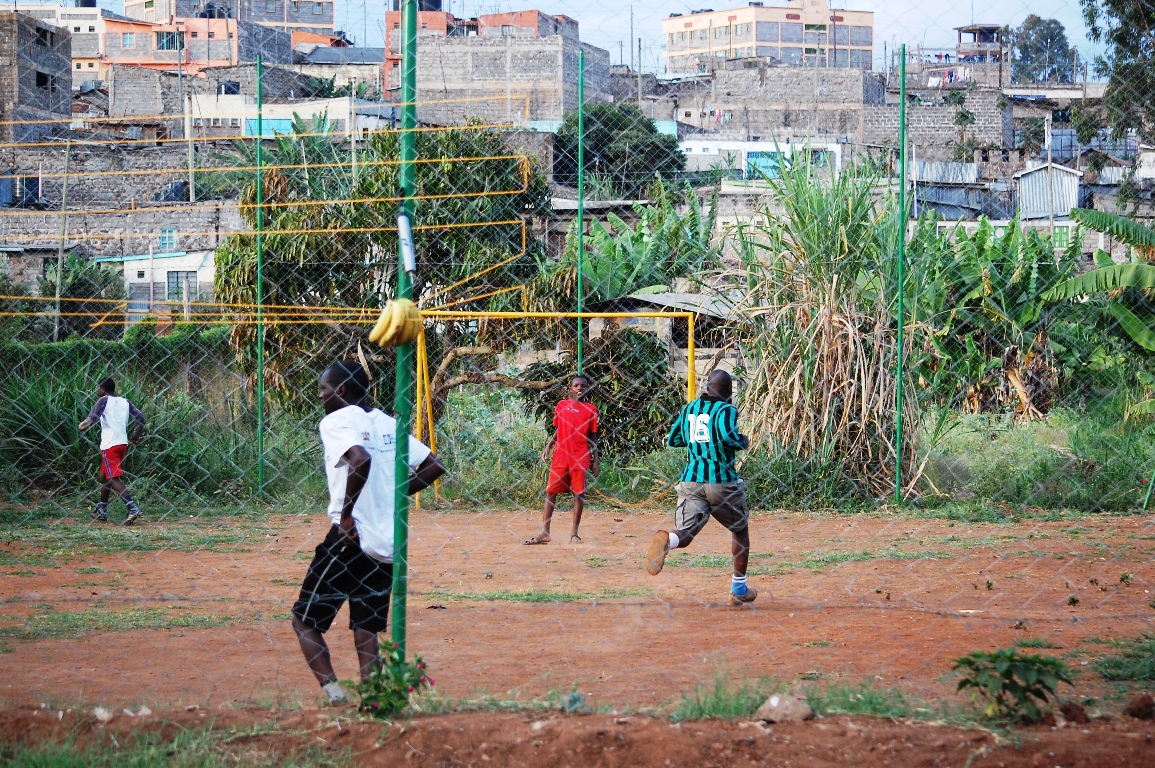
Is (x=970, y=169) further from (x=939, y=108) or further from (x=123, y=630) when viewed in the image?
(x=123, y=630)

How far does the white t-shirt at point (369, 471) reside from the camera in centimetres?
458

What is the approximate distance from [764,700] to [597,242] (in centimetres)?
1053

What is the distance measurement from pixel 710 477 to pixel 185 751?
13.0ft

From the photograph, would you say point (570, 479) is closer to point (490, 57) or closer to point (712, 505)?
point (712, 505)

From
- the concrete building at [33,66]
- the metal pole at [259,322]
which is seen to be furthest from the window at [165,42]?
the metal pole at [259,322]

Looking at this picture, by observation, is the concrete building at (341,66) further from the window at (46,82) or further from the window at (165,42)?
the window at (46,82)

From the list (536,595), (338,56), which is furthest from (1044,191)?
(338,56)

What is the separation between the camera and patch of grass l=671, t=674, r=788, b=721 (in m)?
4.41

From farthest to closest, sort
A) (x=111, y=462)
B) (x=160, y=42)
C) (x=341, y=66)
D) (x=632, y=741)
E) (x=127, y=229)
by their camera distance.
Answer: (x=160, y=42) → (x=341, y=66) → (x=127, y=229) → (x=111, y=462) → (x=632, y=741)

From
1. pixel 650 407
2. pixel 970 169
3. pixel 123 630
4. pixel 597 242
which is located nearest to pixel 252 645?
pixel 123 630

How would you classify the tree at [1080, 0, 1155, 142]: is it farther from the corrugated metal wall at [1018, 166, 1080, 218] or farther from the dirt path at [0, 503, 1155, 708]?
the corrugated metal wall at [1018, 166, 1080, 218]

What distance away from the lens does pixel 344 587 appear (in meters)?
4.65

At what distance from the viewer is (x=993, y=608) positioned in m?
6.85

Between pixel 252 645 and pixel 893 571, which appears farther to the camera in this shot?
pixel 893 571
